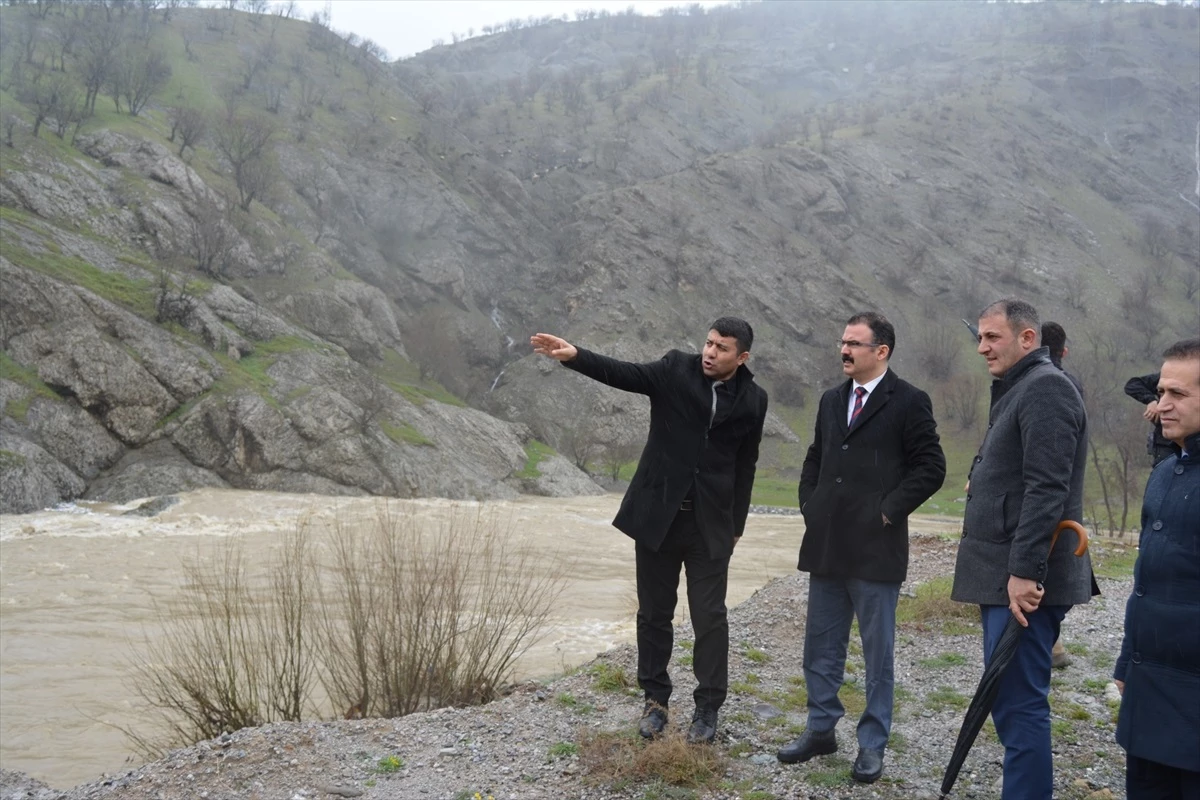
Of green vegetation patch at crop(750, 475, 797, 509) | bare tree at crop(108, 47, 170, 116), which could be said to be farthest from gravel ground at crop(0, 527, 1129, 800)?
bare tree at crop(108, 47, 170, 116)

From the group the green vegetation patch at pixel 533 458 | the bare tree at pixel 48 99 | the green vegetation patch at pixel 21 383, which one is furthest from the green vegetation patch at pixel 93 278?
the green vegetation patch at pixel 533 458

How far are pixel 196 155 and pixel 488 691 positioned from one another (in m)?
61.5

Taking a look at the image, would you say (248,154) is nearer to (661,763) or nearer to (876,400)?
(876,400)

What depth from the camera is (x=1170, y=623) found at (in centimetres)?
315

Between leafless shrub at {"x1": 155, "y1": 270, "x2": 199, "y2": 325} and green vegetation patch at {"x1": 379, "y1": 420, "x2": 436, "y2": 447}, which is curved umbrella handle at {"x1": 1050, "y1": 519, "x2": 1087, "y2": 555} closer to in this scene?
green vegetation patch at {"x1": 379, "y1": 420, "x2": 436, "y2": 447}

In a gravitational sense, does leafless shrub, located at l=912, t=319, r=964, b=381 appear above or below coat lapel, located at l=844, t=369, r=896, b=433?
above

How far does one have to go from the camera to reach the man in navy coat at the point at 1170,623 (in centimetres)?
309

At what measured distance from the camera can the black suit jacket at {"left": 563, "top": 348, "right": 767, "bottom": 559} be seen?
5344 millimetres

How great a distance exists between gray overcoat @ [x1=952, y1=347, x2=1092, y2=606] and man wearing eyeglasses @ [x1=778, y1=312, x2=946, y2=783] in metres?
0.50

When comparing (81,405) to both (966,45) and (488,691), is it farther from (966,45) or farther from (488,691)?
(966,45)

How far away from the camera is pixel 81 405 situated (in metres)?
32.0

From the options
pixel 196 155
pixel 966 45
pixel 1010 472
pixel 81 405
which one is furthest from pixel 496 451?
pixel 966 45

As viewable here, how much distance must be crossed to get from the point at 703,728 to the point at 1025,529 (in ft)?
7.43

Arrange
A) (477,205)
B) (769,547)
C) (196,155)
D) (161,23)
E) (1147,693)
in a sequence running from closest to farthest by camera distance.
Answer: (1147,693), (769,547), (196,155), (477,205), (161,23)
